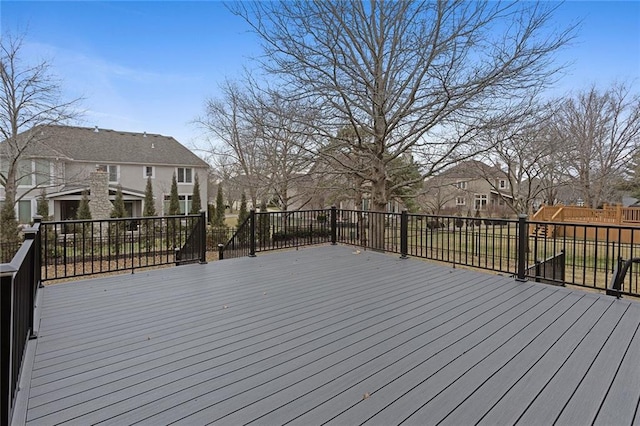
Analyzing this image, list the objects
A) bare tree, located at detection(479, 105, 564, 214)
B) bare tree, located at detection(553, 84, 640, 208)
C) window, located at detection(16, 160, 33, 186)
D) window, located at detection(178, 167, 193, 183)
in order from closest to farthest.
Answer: bare tree, located at detection(479, 105, 564, 214) → bare tree, located at detection(553, 84, 640, 208) → window, located at detection(16, 160, 33, 186) → window, located at detection(178, 167, 193, 183)

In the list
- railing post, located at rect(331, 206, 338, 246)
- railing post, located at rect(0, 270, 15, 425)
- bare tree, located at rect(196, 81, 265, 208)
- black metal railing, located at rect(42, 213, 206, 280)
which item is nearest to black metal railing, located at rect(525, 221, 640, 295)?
railing post, located at rect(331, 206, 338, 246)

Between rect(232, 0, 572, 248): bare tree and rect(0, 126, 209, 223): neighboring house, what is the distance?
11.8 m

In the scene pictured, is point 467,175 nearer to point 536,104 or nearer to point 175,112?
point 536,104

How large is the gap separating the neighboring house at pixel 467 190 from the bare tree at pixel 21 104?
13511 millimetres

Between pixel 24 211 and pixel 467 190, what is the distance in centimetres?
2088

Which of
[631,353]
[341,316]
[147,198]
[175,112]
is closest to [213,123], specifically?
[175,112]

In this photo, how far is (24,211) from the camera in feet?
54.5

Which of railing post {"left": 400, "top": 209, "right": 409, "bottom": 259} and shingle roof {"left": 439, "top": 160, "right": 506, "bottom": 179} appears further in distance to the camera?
shingle roof {"left": 439, "top": 160, "right": 506, "bottom": 179}

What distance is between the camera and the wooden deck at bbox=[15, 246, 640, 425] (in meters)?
1.81

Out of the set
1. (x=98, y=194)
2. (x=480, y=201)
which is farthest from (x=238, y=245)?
(x=480, y=201)

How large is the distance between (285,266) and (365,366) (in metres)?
3.28

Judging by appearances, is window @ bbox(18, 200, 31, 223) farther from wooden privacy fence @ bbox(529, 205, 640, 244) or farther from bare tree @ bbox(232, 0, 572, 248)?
wooden privacy fence @ bbox(529, 205, 640, 244)

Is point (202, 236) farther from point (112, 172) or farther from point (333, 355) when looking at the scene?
point (112, 172)

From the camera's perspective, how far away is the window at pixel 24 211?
646 inches
